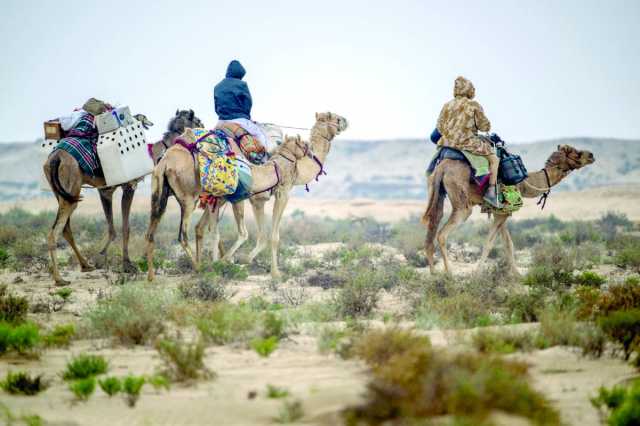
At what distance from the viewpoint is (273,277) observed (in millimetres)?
12070

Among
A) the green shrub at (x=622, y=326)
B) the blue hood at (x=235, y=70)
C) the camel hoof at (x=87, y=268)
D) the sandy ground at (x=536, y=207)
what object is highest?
the blue hood at (x=235, y=70)

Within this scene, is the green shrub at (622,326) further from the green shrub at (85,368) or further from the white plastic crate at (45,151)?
the white plastic crate at (45,151)

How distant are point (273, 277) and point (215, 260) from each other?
1224 mm

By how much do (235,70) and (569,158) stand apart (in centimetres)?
622

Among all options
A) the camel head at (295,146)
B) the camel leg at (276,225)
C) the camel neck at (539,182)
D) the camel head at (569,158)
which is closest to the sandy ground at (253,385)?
the camel leg at (276,225)

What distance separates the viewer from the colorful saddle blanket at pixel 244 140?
12.6m

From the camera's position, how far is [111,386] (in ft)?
18.4

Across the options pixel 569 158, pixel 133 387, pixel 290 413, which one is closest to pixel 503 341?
pixel 290 413

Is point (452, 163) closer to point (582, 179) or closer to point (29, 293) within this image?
point (29, 293)

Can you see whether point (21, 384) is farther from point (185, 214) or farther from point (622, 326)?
point (185, 214)

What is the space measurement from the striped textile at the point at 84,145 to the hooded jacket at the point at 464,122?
18.5ft

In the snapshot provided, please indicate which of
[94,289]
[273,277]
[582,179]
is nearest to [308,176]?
[273,277]

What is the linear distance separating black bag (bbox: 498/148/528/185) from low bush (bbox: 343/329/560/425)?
6.85m

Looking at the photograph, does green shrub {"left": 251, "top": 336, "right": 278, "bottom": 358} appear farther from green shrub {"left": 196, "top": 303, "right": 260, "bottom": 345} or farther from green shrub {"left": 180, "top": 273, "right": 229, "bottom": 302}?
green shrub {"left": 180, "top": 273, "right": 229, "bottom": 302}
